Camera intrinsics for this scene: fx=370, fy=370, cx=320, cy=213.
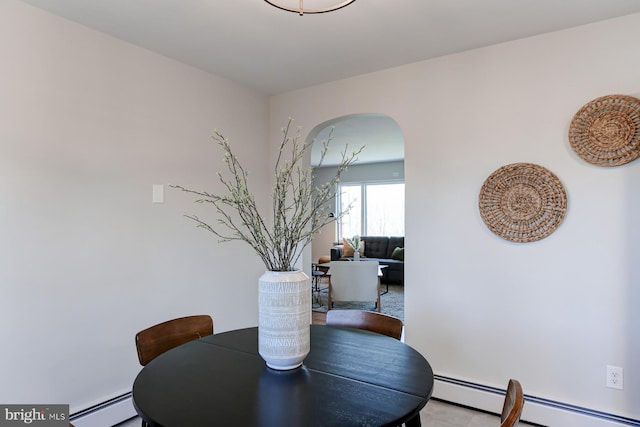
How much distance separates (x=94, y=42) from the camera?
2156mm

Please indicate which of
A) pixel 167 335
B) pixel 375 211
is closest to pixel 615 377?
pixel 167 335

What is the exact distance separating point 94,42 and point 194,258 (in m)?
1.49

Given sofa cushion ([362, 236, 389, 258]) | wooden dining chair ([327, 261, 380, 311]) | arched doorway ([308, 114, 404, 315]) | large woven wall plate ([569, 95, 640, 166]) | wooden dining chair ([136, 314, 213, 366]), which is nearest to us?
wooden dining chair ([136, 314, 213, 366])

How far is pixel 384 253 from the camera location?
24.9 feet

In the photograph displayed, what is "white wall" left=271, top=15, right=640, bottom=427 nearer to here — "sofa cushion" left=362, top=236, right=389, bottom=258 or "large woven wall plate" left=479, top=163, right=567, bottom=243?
"large woven wall plate" left=479, top=163, right=567, bottom=243

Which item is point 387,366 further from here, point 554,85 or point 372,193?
point 372,193

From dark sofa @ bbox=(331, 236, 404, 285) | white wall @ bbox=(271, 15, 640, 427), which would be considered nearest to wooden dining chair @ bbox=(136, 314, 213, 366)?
white wall @ bbox=(271, 15, 640, 427)

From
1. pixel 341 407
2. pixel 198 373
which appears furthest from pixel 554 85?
pixel 198 373

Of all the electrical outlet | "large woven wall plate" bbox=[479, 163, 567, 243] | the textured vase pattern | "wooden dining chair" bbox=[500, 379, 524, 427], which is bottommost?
the electrical outlet

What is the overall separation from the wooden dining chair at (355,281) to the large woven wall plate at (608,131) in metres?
3.19

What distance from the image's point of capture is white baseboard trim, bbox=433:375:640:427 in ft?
6.77

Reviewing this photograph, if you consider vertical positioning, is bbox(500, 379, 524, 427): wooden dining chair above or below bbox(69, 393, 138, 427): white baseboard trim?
above

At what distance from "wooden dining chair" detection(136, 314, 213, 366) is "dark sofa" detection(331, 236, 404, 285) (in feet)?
17.9

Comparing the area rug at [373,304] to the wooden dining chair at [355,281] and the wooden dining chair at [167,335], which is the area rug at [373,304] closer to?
the wooden dining chair at [355,281]
